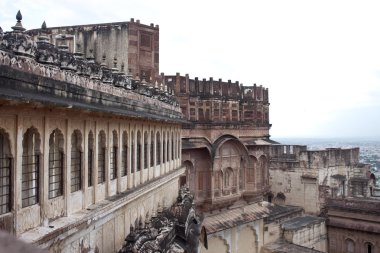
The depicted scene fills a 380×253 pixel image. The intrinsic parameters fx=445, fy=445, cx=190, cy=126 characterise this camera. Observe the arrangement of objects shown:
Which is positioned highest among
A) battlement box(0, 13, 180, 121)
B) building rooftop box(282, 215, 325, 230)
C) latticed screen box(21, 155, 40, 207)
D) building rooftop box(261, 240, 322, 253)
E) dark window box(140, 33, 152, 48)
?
dark window box(140, 33, 152, 48)

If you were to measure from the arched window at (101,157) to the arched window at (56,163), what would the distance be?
211 centimetres

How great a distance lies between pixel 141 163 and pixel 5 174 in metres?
7.76

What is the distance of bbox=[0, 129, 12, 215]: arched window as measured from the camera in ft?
21.2

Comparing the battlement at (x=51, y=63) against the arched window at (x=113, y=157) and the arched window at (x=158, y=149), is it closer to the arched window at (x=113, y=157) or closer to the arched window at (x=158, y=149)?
the arched window at (x=113, y=157)

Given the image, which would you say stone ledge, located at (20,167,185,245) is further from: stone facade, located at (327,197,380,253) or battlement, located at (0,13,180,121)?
stone facade, located at (327,197,380,253)

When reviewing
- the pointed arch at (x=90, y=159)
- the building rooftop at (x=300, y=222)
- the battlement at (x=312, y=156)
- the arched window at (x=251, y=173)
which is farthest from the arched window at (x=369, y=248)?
the pointed arch at (x=90, y=159)

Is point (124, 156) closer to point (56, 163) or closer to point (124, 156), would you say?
point (124, 156)

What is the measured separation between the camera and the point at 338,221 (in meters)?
34.4

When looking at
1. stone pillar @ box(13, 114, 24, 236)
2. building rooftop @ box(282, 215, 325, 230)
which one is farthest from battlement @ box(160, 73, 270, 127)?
stone pillar @ box(13, 114, 24, 236)

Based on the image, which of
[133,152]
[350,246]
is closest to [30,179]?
[133,152]

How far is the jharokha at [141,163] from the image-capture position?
6.99 metres

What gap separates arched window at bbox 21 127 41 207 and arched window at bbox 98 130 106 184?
3010 mm

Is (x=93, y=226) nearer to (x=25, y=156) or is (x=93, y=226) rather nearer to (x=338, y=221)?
(x=25, y=156)

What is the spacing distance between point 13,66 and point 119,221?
6057 millimetres
